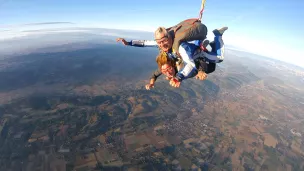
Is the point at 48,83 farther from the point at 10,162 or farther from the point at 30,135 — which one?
the point at 10,162

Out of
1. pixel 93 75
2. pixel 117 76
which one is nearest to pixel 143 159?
pixel 117 76

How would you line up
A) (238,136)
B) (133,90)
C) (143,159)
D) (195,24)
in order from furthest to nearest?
(133,90) → (238,136) → (143,159) → (195,24)

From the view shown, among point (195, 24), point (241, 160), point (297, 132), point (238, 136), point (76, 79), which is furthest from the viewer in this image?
point (76, 79)

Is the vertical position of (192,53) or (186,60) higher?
(192,53)

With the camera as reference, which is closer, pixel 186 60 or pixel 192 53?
pixel 186 60

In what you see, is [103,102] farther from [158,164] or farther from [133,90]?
[158,164]

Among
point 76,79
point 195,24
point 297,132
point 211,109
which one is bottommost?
point 297,132

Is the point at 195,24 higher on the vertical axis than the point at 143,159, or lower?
higher

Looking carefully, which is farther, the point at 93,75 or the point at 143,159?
the point at 93,75

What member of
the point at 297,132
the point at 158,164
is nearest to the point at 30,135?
the point at 158,164
